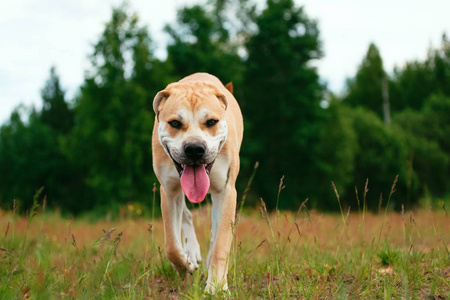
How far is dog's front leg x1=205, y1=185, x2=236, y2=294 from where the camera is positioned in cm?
362

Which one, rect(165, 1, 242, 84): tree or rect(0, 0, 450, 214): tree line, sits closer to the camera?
rect(0, 0, 450, 214): tree line

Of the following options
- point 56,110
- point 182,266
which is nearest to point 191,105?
point 182,266

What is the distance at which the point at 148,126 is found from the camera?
1070 inches

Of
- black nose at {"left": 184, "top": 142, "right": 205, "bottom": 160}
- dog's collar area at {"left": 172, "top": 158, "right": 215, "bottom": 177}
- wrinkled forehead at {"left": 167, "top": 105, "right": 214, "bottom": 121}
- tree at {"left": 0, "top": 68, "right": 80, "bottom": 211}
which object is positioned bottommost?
tree at {"left": 0, "top": 68, "right": 80, "bottom": 211}

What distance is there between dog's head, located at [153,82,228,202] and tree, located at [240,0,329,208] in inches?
966

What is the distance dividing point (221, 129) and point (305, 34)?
30.2 metres

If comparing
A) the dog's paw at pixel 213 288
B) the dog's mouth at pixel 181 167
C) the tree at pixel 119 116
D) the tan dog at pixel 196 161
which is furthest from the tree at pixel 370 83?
the dog's paw at pixel 213 288

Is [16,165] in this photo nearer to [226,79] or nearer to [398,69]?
[226,79]

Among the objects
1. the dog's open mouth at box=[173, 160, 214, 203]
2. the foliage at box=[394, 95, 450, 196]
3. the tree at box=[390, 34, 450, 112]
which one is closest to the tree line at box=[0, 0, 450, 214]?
the foliage at box=[394, 95, 450, 196]

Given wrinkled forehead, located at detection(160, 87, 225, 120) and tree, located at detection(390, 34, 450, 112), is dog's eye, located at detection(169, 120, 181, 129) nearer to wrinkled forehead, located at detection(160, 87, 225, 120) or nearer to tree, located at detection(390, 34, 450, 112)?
wrinkled forehead, located at detection(160, 87, 225, 120)

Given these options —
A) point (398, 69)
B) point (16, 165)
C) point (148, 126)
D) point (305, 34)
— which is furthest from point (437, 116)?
point (16, 165)

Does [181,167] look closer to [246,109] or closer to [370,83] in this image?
[246,109]

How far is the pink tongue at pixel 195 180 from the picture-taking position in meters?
3.92

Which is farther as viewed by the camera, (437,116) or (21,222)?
(437,116)
